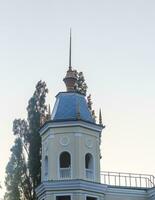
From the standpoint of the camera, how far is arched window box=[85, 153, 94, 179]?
40562mm

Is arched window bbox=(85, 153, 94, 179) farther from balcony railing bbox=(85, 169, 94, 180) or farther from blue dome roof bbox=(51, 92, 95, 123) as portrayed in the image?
blue dome roof bbox=(51, 92, 95, 123)

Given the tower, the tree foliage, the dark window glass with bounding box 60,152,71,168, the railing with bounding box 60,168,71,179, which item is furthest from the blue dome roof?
the tree foliage

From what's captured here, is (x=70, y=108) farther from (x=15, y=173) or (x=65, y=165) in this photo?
(x=15, y=173)

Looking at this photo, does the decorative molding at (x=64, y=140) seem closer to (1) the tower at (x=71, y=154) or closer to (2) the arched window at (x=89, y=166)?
(1) the tower at (x=71, y=154)

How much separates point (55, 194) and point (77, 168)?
2.21 m

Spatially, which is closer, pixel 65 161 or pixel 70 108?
pixel 70 108

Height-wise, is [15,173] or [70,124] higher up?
[70,124]

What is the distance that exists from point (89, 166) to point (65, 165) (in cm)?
174

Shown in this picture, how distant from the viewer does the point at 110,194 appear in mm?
41656

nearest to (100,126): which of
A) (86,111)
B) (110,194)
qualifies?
(86,111)

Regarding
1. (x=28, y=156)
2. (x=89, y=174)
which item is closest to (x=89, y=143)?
(x=89, y=174)

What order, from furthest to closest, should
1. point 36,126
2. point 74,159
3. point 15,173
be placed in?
point 36,126, point 15,173, point 74,159

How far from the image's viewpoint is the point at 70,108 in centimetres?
4175

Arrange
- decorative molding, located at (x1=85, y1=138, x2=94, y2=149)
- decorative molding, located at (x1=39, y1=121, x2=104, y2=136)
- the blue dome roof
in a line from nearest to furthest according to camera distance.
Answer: decorative molding, located at (x1=39, y1=121, x2=104, y2=136)
decorative molding, located at (x1=85, y1=138, x2=94, y2=149)
the blue dome roof
